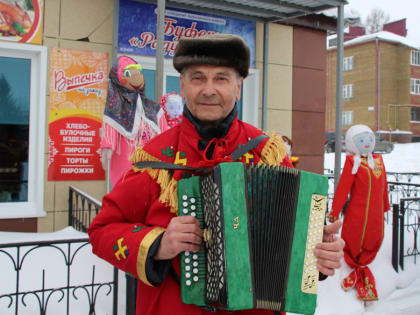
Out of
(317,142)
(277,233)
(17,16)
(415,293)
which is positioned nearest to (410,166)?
(317,142)

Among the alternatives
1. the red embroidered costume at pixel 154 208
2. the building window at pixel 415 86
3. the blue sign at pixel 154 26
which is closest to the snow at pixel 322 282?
the red embroidered costume at pixel 154 208

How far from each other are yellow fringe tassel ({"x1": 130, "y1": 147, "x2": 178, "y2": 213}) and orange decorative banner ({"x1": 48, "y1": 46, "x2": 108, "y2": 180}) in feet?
12.2

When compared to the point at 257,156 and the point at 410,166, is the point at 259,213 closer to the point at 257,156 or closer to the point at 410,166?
the point at 257,156

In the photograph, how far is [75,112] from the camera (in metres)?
5.12

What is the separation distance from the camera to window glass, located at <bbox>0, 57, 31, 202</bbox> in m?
5.02

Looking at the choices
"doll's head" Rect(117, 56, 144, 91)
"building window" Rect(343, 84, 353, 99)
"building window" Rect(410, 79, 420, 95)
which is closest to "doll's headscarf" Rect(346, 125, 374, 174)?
"doll's head" Rect(117, 56, 144, 91)

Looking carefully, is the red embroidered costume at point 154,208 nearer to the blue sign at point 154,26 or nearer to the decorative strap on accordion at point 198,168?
the decorative strap on accordion at point 198,168

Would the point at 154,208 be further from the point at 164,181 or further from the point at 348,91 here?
the point at 348,91

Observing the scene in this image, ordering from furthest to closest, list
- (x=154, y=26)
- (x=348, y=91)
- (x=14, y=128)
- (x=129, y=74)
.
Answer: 1. (x=348, y=91)
2. (x=154, y=26)
3. (x=14, y=128)
4. (x=129, y=74)

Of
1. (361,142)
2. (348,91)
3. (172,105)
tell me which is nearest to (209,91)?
(172,105)

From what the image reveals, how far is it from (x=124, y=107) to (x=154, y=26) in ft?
7.50

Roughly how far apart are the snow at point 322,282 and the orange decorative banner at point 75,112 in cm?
83

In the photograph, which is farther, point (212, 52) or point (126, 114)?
point (126, 114)

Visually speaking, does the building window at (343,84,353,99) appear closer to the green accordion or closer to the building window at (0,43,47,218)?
the building window at (0,43,47,218)
